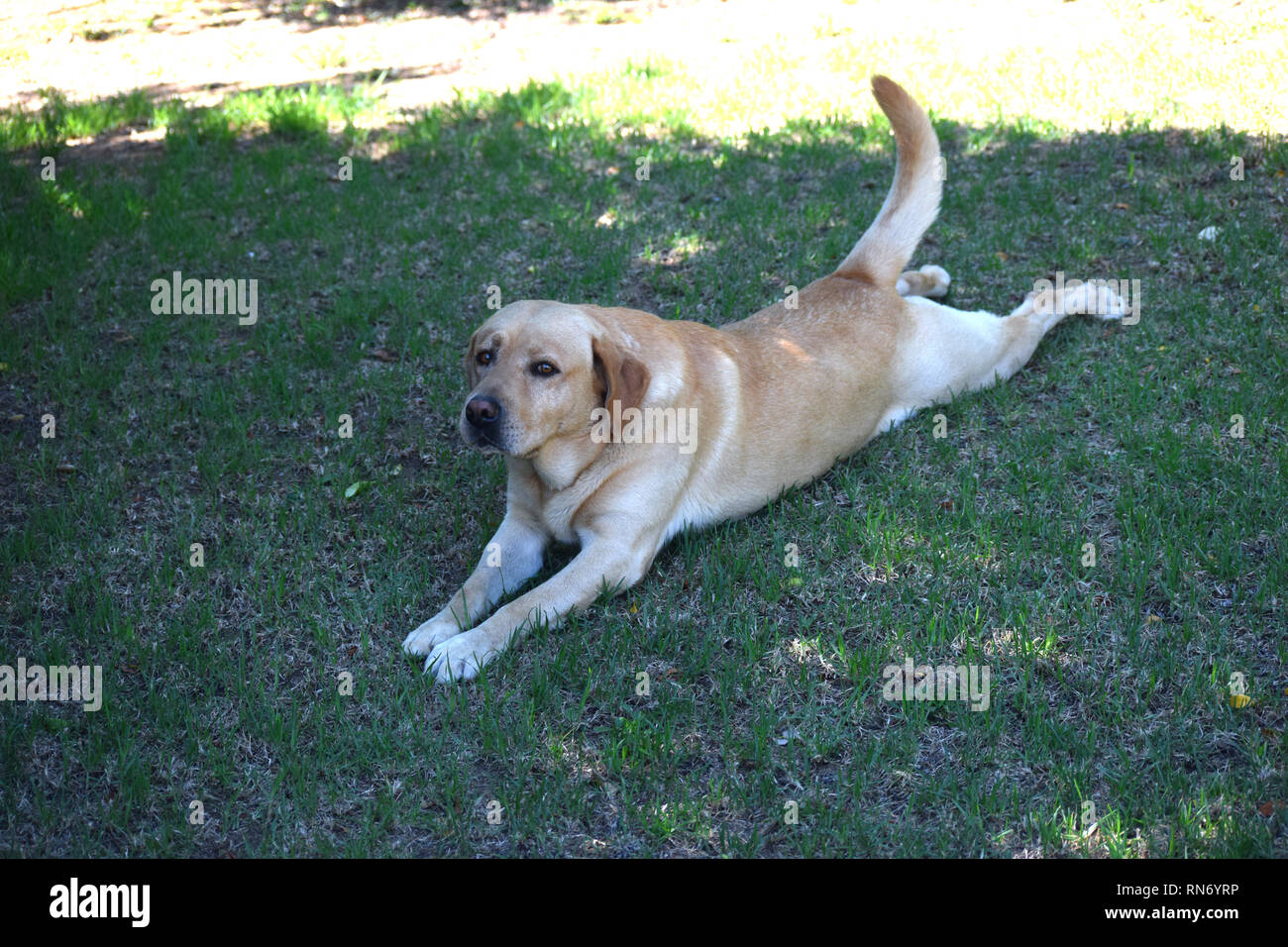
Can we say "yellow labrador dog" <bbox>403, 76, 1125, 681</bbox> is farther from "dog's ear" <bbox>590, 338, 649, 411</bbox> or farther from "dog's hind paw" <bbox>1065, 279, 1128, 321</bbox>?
"dog's hind paw" <bbox>1065, 279, 1128, 321</bbox>

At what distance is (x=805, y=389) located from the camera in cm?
468

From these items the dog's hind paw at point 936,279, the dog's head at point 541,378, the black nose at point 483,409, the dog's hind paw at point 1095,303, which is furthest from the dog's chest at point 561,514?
the dog's hind paw at point 1095,303

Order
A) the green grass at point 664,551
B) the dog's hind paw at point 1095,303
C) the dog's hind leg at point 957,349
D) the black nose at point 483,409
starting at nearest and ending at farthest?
1. the green grass at point 664,551
2. the black nose at point 483,409
3. the dog's hind leg at point 957,349
4. the dog's hind paw at point 1095,303

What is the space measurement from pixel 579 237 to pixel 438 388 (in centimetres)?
155

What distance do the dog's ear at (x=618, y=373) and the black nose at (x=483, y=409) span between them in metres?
0.44

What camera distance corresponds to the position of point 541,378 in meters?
4.02

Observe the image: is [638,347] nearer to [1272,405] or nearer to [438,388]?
[438,388]

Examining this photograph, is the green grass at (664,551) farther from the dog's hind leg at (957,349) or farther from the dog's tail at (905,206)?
the dog's tail at (905,206)

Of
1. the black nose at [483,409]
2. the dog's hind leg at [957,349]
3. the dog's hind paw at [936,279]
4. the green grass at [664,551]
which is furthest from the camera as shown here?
the dog's hind paw at [936,279]

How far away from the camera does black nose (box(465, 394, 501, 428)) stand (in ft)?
12.8

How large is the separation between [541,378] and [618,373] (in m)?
0.29

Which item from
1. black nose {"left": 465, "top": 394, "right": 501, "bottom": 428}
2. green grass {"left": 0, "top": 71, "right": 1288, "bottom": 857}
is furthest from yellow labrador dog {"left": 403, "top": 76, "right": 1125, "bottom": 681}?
green grass {"left": 0, "top": 71, "right": 1288, "bottom": 857}

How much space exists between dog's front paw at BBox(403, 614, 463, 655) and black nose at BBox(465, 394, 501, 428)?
2.46 feet

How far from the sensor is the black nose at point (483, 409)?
391 centimetres
